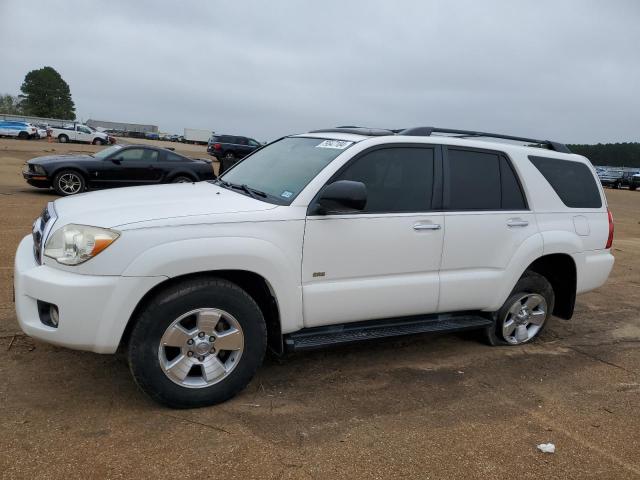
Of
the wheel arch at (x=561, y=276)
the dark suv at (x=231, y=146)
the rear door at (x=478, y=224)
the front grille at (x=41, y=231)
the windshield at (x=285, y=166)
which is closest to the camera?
the front grille at (x=41, y=231)

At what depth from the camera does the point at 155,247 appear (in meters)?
3.05

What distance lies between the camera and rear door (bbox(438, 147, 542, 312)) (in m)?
4.11

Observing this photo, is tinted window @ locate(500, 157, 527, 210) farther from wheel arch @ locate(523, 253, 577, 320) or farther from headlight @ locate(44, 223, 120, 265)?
headlight @ locate(44, 223, 120, 265)

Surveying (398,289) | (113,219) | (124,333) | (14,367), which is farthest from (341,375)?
(14,367)

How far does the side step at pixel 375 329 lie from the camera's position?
364cm

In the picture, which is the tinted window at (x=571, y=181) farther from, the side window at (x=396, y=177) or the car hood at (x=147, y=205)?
the car hood at (x=147, y=205)

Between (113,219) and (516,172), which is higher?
(516,172)

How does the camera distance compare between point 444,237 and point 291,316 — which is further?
point 444,237

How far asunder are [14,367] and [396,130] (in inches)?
133

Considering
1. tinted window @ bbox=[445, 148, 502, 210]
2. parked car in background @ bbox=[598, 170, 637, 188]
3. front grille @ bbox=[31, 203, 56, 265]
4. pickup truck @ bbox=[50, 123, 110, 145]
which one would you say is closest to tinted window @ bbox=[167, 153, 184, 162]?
front grille @ bbox=[31, 203, 56, 265]

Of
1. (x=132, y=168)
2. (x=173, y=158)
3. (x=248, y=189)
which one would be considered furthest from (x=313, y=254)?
(x=173, y=158)

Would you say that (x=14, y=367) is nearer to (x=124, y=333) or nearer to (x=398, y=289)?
(x=124, y=333)

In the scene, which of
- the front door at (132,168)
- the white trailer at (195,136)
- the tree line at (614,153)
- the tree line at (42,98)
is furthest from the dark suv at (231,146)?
the tree line at (42,98)

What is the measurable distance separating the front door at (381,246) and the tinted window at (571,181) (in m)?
1.23
